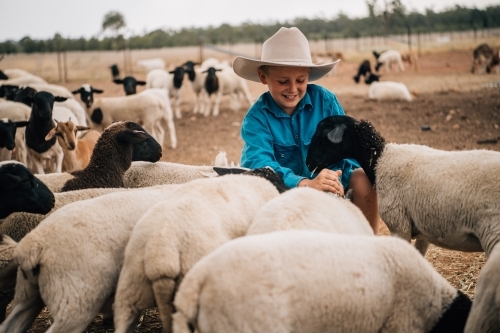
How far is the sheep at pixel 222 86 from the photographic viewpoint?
19719 mm

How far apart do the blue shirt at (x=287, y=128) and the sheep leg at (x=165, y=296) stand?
198cm

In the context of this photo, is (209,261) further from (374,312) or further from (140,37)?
(140,37)

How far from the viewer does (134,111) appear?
552 inches

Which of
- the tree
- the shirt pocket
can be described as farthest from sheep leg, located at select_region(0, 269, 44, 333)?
the tree

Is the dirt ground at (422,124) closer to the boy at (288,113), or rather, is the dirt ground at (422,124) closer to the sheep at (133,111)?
the sheep at (133,111)

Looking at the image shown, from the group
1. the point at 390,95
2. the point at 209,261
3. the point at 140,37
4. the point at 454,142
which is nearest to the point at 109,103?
the point at 454,142

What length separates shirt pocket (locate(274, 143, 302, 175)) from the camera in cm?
524

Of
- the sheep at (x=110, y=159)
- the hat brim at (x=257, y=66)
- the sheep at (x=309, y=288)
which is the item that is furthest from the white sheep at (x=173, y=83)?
the sheep at (x=309, y=288)

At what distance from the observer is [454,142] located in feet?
37.7

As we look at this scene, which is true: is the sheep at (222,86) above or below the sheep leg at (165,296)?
above

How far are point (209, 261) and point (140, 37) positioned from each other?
7304 cm

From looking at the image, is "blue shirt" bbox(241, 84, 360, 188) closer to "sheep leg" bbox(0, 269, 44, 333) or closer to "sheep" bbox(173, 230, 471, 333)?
"sheep leg" bbox(0, 269, 44, 333)

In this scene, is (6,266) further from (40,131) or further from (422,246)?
(40,131)

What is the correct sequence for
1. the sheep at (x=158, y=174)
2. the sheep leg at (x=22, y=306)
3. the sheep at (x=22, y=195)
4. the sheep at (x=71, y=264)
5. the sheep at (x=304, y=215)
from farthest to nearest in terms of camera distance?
the sheep at (x=158, y=174) < the sheep at (x=22, y=195) < the sheep leg at (x=22, y=306) < the sheep at (x=71, y=264) < the sheep at (x=304, y=215)
